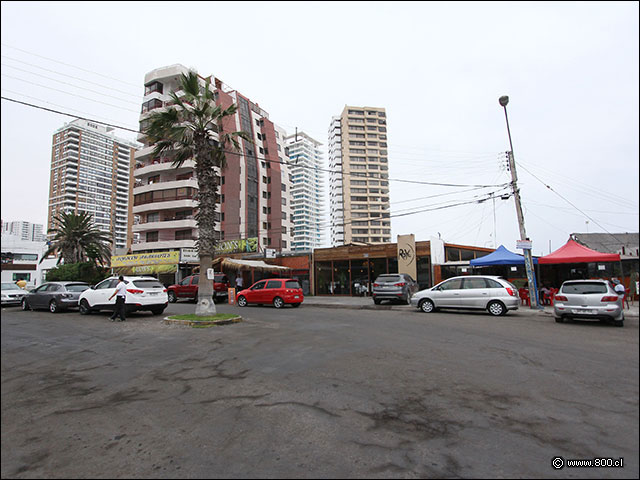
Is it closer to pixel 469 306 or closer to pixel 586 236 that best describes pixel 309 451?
pixel 469 306

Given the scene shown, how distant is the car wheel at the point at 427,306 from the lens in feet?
49.3

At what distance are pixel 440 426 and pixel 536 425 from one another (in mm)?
841

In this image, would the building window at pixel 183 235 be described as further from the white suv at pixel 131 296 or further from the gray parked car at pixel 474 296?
the gray parked car at pixel 474 296

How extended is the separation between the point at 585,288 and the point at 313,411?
994cm

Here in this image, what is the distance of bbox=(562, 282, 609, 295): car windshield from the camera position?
30.5 ft

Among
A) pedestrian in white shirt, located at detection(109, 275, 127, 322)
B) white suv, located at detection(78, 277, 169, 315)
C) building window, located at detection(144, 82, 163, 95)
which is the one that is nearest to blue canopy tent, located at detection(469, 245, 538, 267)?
white suv, located at detection(78, 277, 169, 315)

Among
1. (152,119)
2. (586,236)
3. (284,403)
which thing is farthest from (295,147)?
(284,403)

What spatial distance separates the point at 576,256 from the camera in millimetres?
16422

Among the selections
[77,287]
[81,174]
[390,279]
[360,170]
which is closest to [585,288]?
[390,279]

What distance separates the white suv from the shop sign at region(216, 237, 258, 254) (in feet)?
69.3

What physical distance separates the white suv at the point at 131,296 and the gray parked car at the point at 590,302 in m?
13.1

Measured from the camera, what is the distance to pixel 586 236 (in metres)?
34.5

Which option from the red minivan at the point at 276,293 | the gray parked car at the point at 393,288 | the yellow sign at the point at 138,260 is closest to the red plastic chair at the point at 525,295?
the gray parked car at the point at 393,288

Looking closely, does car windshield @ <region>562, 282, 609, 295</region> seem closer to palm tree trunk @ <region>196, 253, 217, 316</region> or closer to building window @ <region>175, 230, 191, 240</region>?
palm tree trunk @ <region>196, 253, 217, 316</region>
